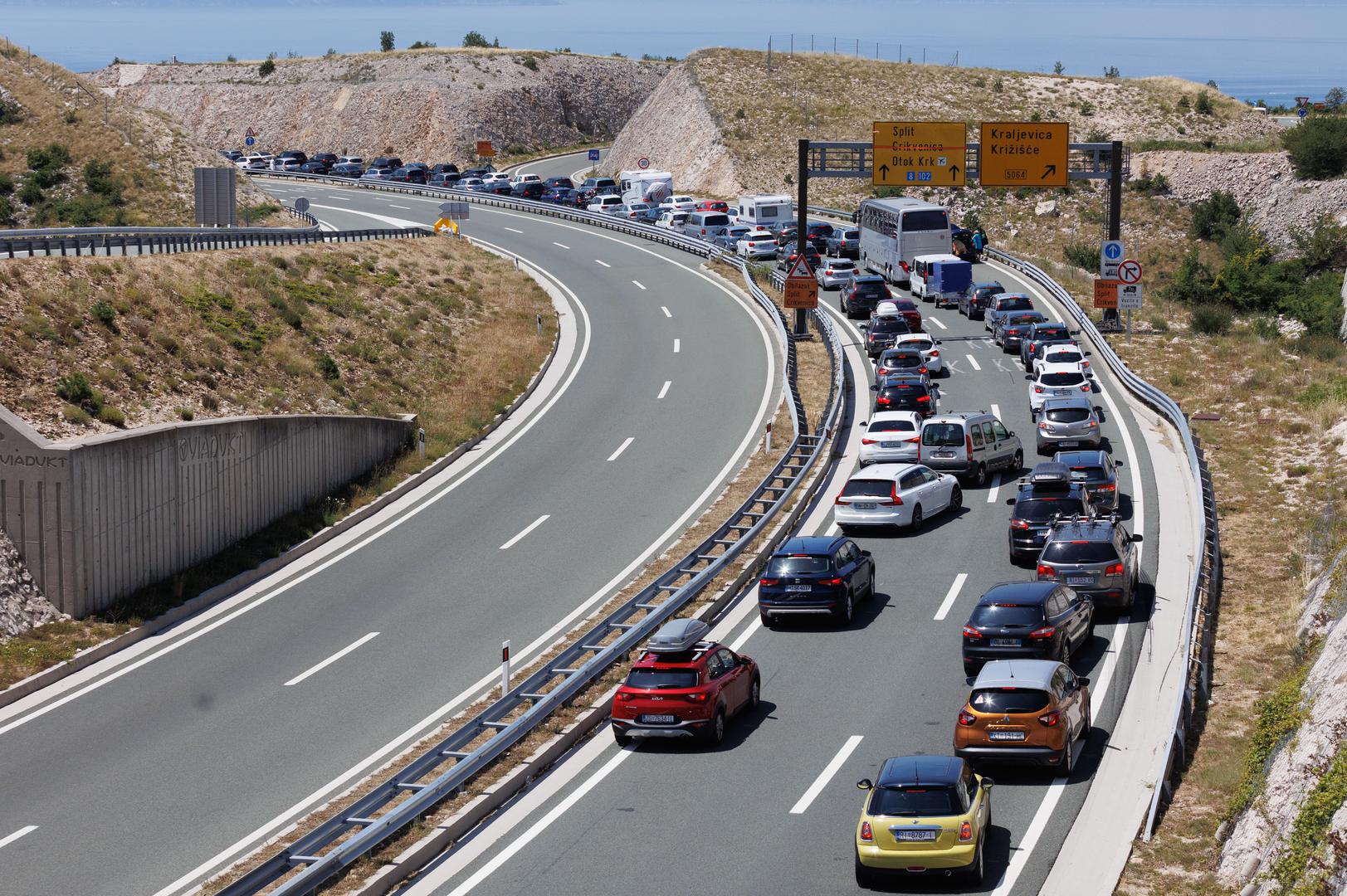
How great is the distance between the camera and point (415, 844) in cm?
1738

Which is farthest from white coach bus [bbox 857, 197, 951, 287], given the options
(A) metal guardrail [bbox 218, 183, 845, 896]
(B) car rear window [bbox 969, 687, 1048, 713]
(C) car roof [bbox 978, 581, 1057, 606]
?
(B) car rear window [bbox 969, 687, 1048, 713]

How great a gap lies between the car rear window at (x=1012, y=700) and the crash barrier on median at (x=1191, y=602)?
5.50 feet

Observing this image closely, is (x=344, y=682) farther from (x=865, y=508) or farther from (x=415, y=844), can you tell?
(x=865, y=508)

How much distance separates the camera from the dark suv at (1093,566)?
25.4 metres

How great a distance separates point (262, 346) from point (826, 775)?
87.0ft

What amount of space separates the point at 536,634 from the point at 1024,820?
1125 centimetres

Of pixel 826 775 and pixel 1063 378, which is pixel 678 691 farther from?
pixel 1063 378

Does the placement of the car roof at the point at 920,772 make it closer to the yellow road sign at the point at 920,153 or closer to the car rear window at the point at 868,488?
the car rear window at the point at 868,488

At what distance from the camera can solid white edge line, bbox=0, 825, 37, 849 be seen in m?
18.7

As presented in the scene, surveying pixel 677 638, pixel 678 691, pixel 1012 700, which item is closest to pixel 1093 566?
pixel 1012 700

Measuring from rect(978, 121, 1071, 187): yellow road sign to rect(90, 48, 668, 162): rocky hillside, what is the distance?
69931 mm

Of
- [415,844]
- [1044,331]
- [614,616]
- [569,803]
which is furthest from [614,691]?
[1044,331]

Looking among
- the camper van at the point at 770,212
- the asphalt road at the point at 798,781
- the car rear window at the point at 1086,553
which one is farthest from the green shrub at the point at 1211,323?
the car rear window at the point at 1086,553

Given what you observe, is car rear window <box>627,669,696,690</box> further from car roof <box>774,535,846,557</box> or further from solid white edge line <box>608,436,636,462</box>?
solid white edge line <box>608,436,636,462</box>
